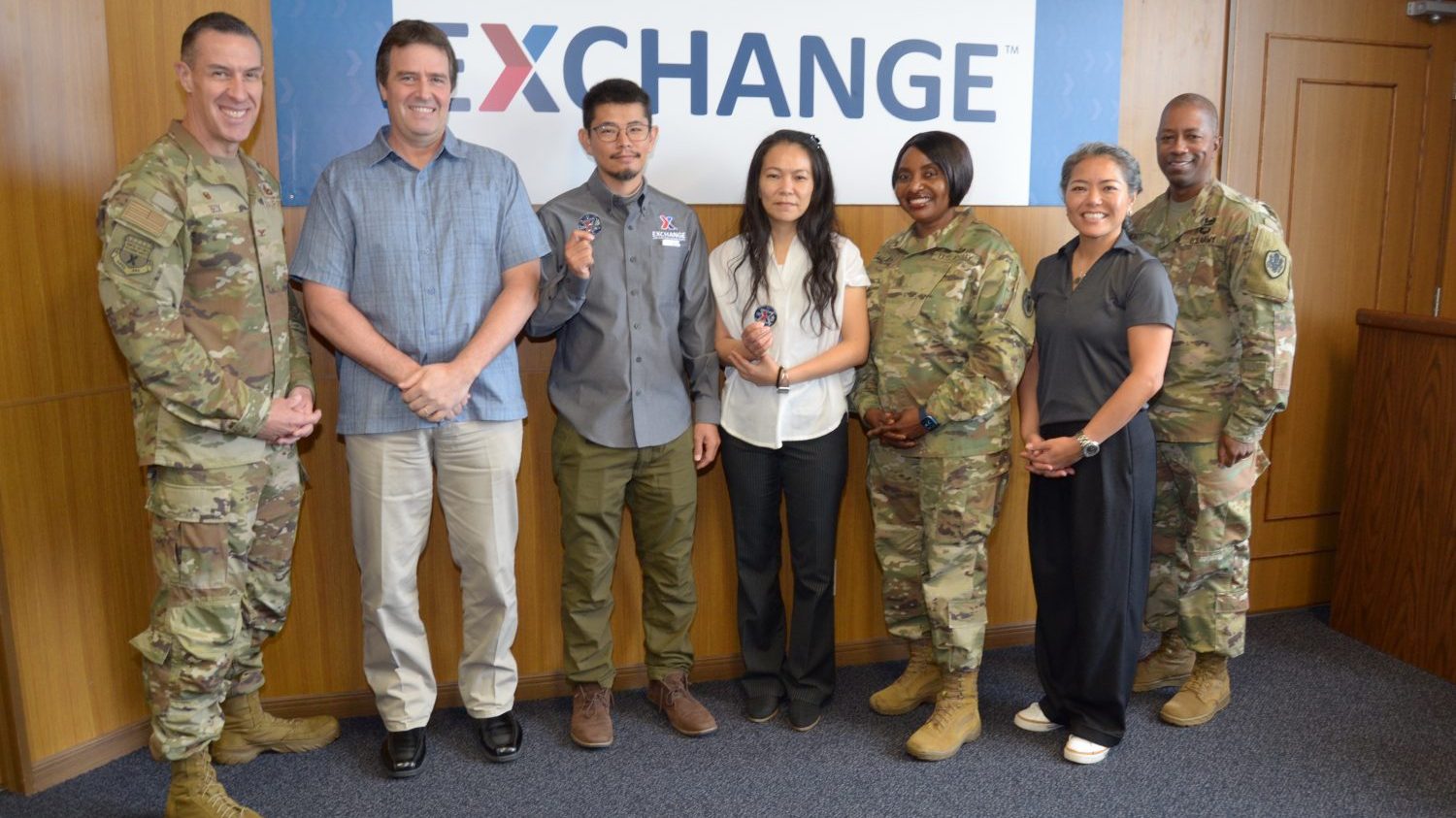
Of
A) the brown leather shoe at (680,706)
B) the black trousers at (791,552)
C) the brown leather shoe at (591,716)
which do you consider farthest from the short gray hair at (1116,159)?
the brown leather shoe at (591,716)

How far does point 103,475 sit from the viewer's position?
9.11ft

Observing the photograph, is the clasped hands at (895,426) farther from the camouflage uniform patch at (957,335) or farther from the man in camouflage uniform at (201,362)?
the man in camouflage uniform at (201,362)

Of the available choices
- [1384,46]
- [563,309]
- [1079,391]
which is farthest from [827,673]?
[1384,46]

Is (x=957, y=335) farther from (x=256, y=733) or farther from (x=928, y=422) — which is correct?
(x=256, y=733)

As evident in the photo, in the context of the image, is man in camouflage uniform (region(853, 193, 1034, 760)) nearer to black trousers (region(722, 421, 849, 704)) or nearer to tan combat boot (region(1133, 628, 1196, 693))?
black trousers (region(722, 421, 849, 704))

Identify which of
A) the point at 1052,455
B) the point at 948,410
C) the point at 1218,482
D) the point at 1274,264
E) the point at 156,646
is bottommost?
the point at 156,646

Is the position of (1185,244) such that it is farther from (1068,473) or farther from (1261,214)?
(1068,473)

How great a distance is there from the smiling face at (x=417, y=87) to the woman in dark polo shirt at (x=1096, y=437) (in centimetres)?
162

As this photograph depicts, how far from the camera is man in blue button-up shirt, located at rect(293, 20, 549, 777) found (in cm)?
253

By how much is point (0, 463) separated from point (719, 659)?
207 centimetres

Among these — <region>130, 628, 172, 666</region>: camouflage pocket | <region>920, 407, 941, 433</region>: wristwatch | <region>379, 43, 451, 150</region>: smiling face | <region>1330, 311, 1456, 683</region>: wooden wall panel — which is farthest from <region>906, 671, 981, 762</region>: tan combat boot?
<region>379, 43, 451, 150</region>: smiling face

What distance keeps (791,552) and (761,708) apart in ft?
1.53

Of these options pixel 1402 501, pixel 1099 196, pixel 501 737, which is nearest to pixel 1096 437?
pixel 1099 196

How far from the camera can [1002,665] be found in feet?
11.4
